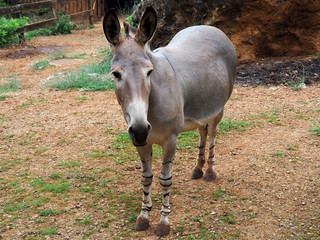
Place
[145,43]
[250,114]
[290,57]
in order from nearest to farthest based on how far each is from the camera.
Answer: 1. [145,43]
2. [250,114]
3. [290,57]

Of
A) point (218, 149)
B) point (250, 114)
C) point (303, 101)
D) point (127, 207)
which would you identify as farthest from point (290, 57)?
point (127, 207)

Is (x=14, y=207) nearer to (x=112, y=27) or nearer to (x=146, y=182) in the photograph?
(x=146, y=182)

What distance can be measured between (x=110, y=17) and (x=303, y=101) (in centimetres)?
521

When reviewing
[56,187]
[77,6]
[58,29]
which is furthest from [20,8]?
[56,187]

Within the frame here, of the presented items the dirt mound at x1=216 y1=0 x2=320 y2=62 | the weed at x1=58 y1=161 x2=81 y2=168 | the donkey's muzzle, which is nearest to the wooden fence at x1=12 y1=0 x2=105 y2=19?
the dirt mound at x1=216 y1=0 x2=320 y2=62

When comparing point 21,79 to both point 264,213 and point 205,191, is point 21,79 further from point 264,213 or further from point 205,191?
point 264,213

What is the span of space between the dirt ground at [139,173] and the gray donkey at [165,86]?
39cm

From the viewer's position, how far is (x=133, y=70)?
2652 millimetres

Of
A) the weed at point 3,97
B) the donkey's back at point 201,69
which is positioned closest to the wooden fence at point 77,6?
the weed at point 3,97

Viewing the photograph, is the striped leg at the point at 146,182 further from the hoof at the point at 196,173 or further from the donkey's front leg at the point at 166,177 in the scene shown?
the hoof at the point at 196,173

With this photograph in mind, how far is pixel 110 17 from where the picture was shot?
106 inches

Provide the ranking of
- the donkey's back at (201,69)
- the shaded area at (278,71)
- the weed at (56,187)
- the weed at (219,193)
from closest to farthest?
1. the donkey's back at (201,69)
2. the weed at (219,193)
3. the weed at (56,187)
4. the shaded area at (278,71)

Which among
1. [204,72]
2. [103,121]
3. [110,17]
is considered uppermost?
[110,17]

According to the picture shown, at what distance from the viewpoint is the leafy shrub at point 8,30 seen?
1199 cm
